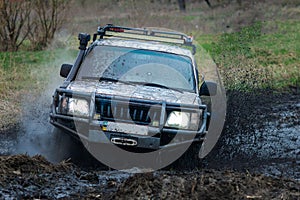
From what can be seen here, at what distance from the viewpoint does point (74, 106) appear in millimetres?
6871

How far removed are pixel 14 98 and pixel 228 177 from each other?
719 cm

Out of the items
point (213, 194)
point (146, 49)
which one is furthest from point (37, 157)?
point (146, 49)

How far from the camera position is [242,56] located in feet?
54.7

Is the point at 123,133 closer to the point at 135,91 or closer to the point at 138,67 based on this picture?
the point at 135,91

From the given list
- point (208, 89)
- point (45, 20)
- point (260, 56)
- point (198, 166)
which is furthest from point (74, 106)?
point (45, 20)

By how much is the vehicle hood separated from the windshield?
260 millimetres

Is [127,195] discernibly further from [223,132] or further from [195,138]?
[223,132]

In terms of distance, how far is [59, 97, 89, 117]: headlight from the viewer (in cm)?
682

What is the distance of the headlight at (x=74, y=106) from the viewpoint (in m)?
6.82

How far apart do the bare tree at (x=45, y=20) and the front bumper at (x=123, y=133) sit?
1333 cm

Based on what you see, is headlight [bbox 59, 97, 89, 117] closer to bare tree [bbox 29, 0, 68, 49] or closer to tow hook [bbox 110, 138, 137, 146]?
tow hook [bbox 110, 138, 137, 146]

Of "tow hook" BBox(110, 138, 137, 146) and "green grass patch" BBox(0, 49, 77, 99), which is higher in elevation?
"tow hook" BBox(110, 138, 137, 146)

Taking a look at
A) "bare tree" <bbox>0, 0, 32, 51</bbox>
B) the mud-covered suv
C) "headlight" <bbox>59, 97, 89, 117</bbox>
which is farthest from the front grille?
"bare tree" <bbox>0, 0, 32, 51</bbox>

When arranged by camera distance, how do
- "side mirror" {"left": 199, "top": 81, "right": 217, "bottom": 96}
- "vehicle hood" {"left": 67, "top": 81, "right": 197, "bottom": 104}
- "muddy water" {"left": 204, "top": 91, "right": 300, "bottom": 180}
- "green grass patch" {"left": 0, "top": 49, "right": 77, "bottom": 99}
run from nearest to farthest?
"vehicle hood" {"left": 67, "top": 81, "right": 197, "bottom": 104} < "muddy water" {"left": 204, "top": 91, "right": 300, "bottom": 180} < "side mirror" {"left": 199, "top": 81, "right": 217, "bottom": 96} < "green grass patch" {"left": 0, "top": 49, "right": 77, "bottom": 99}
